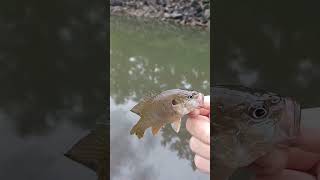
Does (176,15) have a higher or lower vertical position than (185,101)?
higher

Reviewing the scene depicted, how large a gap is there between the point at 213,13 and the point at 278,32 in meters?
0.26

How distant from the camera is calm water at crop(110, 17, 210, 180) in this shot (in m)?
2.02

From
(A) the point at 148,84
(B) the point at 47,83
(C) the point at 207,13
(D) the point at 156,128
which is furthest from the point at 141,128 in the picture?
(C) the point at 207,13

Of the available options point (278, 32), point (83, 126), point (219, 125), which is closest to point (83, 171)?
point (83, 126)

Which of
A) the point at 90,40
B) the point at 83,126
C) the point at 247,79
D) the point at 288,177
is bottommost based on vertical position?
the point at 288,177

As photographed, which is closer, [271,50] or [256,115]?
[256,115]

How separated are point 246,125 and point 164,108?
30 centimetres

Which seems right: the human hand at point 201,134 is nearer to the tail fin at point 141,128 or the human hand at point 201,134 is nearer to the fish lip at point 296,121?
the tail fin at point 141,128

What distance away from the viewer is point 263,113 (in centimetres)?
197

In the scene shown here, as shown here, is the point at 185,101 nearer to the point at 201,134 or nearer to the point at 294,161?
the point at 201,134

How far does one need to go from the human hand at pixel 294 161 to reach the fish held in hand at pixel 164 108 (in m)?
0.32

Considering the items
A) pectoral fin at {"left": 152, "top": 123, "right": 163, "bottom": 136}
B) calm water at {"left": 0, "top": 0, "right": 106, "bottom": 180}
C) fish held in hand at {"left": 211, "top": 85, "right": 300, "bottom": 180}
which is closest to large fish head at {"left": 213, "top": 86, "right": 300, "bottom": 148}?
fish held in hand at {"left": 211, "top": 85, "right": 300, "bottom": 180}

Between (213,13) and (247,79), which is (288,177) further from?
(213,13)

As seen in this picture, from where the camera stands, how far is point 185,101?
2012 mm
